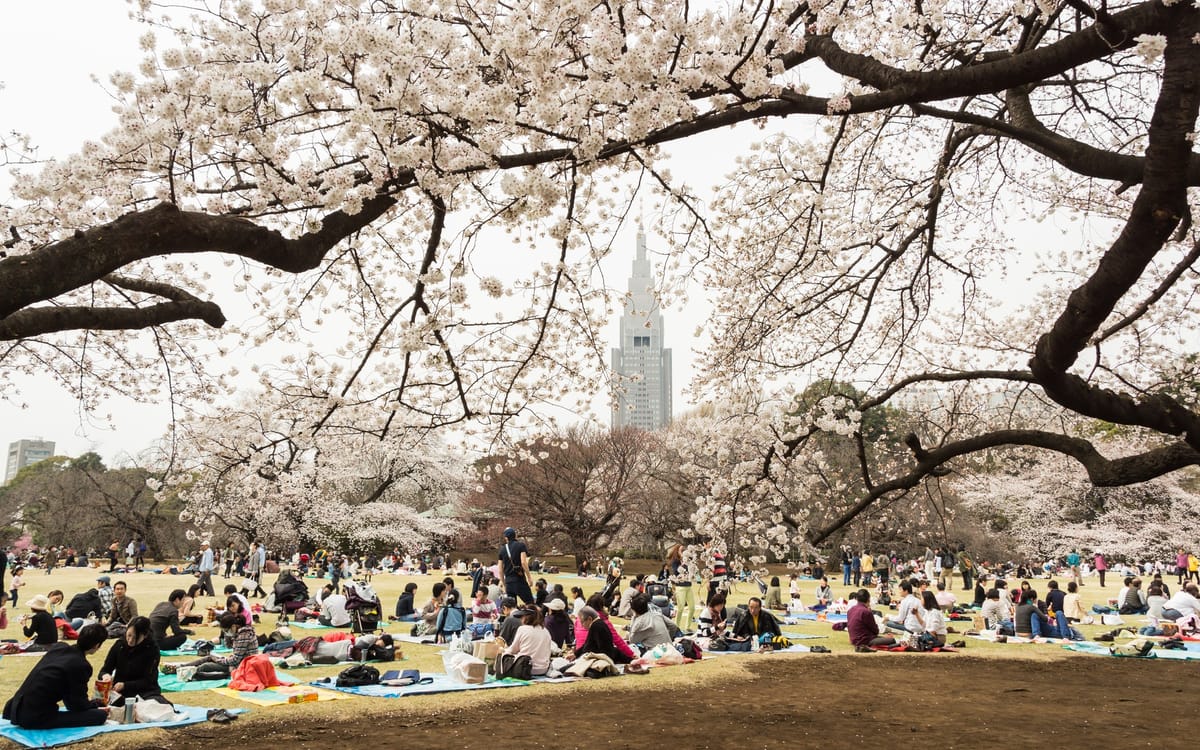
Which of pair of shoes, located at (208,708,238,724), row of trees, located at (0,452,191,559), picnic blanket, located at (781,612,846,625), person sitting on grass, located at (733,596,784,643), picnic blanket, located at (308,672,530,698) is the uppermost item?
row of trees, located at (0,452,191,559)

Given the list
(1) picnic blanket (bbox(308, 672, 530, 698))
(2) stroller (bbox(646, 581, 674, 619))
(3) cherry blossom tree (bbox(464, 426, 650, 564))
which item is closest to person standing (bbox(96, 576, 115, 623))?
(1) picnic blanket (bbox(308, 672, 530, 698))

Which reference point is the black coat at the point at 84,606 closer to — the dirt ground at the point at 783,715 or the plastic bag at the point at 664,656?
the dirt ground at the point at 783,715

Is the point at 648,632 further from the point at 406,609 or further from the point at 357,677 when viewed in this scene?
the point at 406,609

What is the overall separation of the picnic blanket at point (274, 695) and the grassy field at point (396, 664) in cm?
11

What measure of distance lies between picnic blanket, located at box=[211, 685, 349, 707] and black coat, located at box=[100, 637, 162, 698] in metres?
0.81

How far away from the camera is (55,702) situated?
5703 mm

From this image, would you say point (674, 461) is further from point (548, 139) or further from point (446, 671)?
point (548, 139)

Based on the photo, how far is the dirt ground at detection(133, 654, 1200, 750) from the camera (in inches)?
220

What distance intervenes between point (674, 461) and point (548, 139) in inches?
1012

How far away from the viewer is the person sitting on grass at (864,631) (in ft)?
37.1

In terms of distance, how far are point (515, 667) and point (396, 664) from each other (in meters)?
1.79

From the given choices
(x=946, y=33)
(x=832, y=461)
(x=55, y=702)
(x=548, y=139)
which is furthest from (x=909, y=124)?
(x=832, y=461)

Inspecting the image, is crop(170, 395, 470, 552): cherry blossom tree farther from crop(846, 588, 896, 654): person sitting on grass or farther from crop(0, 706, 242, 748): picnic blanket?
crop(846, 588, 896, 654): person sitting on grass

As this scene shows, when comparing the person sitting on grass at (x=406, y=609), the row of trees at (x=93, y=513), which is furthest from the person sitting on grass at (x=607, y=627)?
the row of trees at (x=93, y=513)
